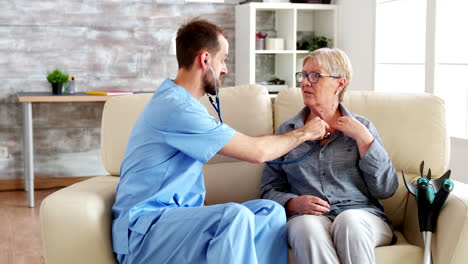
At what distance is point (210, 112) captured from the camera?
101 inches

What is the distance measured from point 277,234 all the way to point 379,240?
367 millimetres

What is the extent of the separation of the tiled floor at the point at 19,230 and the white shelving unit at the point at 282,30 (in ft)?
6.39

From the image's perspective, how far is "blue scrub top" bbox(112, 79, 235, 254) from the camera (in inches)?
78.7

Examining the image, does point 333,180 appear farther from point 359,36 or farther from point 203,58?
point 359,36

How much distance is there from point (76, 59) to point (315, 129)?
10.5ft

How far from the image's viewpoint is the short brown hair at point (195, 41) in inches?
83.3

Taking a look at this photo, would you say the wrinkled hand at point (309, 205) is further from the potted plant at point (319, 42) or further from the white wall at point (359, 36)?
the potted plant at point (319, 42)

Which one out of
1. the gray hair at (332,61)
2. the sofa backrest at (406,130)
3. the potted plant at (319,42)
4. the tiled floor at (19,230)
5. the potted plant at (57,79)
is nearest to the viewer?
the gray hair at (332,61)

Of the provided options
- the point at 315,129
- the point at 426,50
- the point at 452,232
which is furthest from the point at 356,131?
the point at 426,50

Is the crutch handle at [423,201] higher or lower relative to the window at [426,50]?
lower

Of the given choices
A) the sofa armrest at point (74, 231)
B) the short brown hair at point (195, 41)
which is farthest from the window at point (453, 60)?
the sofa armrest at point (74, 231)

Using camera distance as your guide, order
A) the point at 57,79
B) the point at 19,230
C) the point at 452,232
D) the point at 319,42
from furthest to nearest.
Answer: the point at 319,42 → the point at 57,79 → the point at 19,230 → the point at 452,232

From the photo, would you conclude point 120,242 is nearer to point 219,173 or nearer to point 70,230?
point 70,230

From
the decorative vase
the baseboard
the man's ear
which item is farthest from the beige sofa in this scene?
the baseboard
